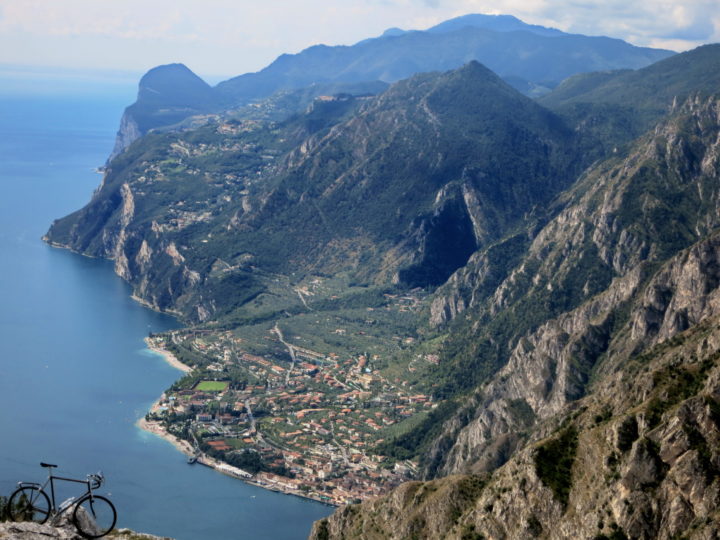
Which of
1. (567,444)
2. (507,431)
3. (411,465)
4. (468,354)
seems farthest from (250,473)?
(567,444)

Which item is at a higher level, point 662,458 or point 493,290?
point 662,458

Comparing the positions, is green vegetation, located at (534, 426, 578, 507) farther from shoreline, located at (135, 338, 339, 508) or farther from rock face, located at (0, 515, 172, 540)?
shoreline, located at (135, 338, 339, 508)

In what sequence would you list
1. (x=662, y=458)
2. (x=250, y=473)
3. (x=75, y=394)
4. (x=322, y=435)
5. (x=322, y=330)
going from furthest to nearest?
1. (x=322, y=330)
2. (x=75, y=394)
3. (x=322, y=435)
4. (x=250, y=473)
5. (x=662, y=458)

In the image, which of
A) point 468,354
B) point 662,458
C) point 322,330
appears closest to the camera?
point 662,458

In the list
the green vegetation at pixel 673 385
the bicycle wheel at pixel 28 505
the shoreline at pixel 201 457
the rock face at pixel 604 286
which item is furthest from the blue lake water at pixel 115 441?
the bicycle wheel at pixel 28 505

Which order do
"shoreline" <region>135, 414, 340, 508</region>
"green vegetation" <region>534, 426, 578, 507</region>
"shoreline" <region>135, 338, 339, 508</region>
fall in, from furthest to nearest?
"shoreline" <region>135, 338, 339, 508</region> < "shoreline" <region>135, 414, 340, 508</region> < "green vegetation" <region>534, 426, 578, 507</region>

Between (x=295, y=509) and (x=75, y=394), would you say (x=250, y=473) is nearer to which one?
(x=295, y=509)

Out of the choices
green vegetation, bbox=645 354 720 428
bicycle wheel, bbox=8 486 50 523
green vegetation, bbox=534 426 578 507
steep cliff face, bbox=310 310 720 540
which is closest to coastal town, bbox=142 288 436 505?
steep cliff face, bbox=310 310 720 540
